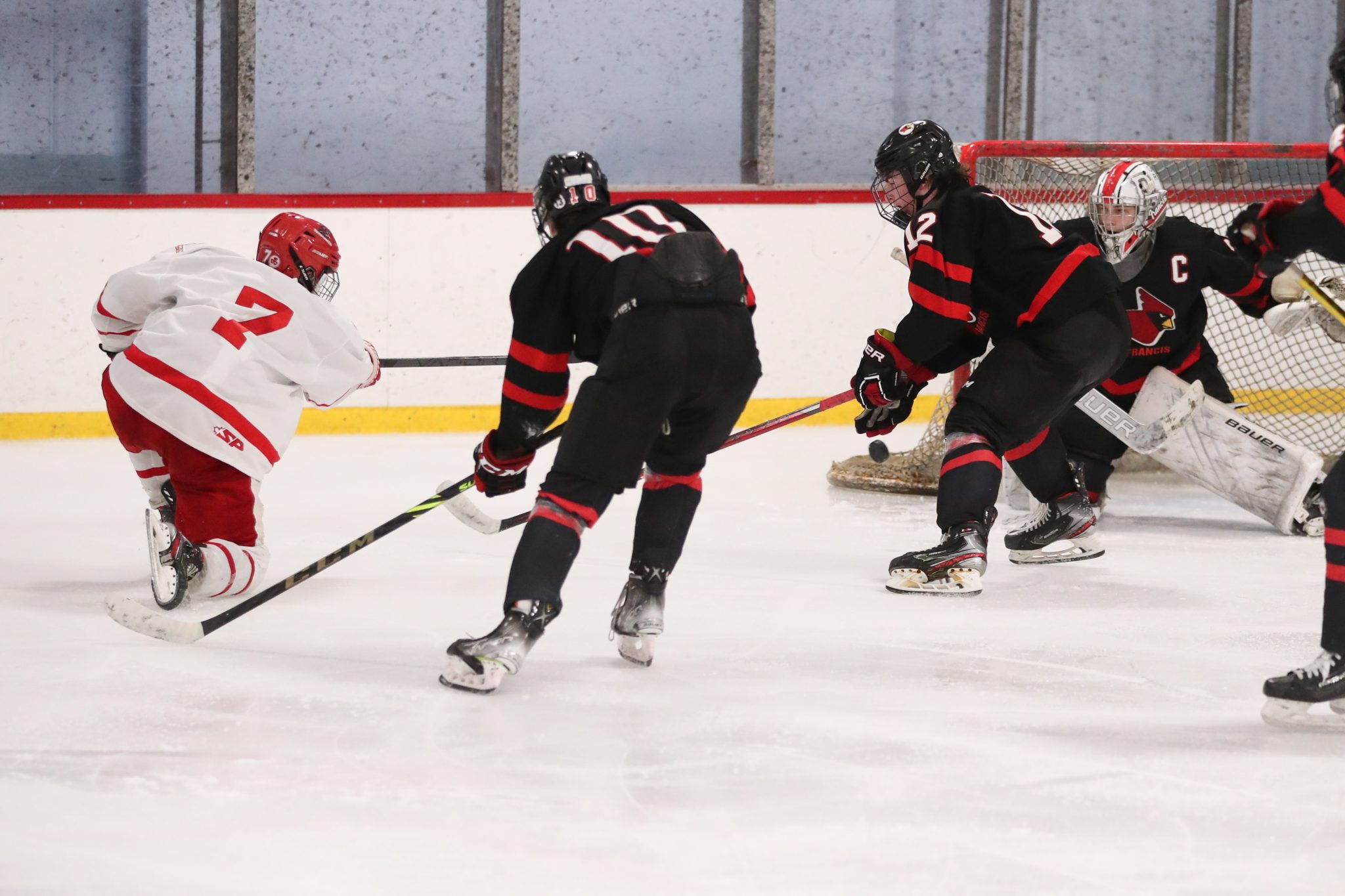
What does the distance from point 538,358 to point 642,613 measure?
474 millimetres

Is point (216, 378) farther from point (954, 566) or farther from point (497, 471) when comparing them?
point (954, 566)

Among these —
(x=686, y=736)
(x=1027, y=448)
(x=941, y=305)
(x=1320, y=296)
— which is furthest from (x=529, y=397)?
(x=1027, y=448)

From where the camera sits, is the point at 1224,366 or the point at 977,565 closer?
the point at 977,565

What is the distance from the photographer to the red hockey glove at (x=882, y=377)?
3.16 m

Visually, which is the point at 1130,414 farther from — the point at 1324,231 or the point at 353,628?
the point at 353,628

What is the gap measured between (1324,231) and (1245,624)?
1064 mm

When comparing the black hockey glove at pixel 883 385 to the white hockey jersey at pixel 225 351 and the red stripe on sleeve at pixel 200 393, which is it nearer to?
the white hockey jersey at pixel 225 351

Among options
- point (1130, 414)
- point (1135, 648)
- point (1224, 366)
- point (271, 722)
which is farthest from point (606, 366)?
point (1224, 366)

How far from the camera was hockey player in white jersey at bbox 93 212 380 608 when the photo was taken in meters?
2.78

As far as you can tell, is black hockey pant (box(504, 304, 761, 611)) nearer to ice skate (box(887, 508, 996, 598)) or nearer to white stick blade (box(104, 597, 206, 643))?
white stick blade (box(104, 597, 206, 643))

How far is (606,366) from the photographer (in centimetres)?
221

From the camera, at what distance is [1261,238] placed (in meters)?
2.15

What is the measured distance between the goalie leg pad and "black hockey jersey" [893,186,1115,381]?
881mm

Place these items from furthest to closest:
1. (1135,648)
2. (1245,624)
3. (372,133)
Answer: (372,133), (1245,624), (1135,648)
